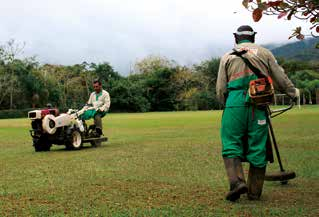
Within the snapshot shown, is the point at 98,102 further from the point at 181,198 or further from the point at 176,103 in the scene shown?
the point at 176,103

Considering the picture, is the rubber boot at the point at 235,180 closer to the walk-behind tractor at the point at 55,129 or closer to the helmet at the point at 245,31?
the helmet at the point at 245,31

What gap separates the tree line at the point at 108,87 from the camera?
2542 inches

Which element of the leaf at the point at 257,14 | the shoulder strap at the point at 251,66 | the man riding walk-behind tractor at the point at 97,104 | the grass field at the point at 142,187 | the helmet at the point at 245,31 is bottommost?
the grass field at the point at 142,187

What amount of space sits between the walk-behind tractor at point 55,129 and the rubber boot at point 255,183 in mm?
7874

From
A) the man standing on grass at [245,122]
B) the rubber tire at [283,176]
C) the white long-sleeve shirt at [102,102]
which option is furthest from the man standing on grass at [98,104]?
the man standing on grass at [245,122]

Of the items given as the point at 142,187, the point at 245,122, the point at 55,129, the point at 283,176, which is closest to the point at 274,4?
the point at 245,122

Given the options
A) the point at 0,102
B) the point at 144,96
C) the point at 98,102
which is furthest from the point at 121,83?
the point at 98,102

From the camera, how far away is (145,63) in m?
99.6

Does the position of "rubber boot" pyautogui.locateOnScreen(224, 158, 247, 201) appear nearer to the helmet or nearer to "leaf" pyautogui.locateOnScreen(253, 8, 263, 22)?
the helmet

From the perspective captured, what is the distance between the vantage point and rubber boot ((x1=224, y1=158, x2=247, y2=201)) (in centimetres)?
554

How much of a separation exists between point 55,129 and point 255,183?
26.4 ft

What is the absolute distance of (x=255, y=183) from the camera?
578cm

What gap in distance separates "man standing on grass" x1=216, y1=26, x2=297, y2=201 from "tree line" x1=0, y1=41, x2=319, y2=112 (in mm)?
58620

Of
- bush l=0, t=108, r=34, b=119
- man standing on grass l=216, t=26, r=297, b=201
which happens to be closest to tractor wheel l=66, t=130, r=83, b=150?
man standing on grass l=216, t=26, r=297, b=201
